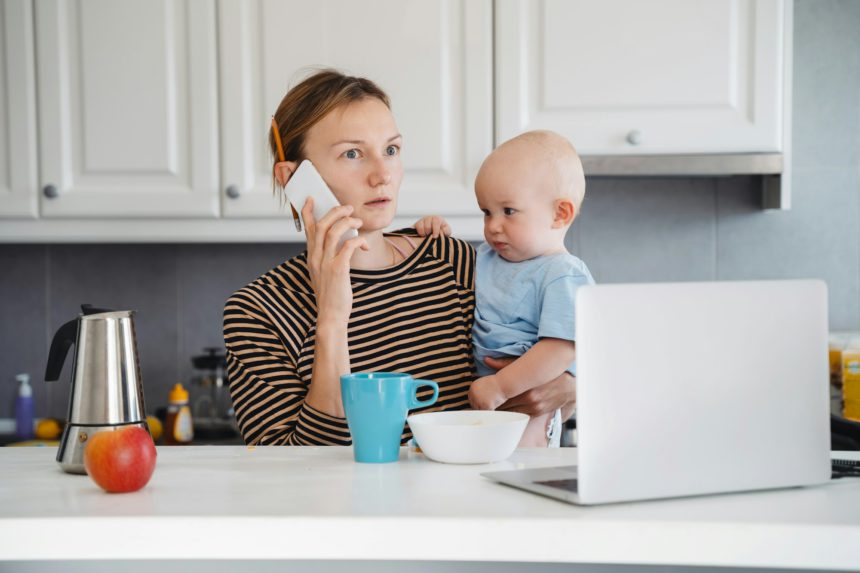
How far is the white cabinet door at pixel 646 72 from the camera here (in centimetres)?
237

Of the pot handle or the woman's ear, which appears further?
the woman's ear

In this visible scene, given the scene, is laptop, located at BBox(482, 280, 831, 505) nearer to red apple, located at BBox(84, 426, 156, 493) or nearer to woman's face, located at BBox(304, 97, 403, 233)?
red apple, located at BBox(84, 426, 156, 493)

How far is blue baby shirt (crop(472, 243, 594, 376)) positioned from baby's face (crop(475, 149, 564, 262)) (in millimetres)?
32

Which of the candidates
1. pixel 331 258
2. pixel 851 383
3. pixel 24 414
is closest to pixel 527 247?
pixel 331 258

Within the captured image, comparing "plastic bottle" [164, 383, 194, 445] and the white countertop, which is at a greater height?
the white countertop

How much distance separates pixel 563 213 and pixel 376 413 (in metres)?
0.64

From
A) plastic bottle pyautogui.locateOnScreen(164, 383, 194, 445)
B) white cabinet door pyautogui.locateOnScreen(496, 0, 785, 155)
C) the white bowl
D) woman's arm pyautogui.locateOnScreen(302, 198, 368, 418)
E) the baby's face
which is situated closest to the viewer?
the white bowl

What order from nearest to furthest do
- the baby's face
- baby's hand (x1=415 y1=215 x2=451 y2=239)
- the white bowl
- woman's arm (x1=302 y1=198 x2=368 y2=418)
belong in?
the white bowl < woman's arm (x1=302 y1=198 x2=368 y2=418) < the baby's face < baby's hand (x1=415 y1=215 x2=451 y2=239)

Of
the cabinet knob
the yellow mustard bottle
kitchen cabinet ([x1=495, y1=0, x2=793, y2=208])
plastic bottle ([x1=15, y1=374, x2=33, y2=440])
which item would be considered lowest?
plastic bottle ([x1=15, y1=374, x2=33, y2=440])

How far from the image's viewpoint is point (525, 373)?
1.45 meters

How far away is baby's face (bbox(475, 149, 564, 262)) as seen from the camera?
61.4 inches

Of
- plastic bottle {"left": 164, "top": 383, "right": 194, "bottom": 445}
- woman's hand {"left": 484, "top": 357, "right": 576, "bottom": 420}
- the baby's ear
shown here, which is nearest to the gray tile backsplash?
plastic bottle {"left": 164, "top": 383, "right": 194, "bottom": 445}

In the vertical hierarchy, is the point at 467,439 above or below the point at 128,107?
below

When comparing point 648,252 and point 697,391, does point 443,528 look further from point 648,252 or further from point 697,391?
point 648,252
